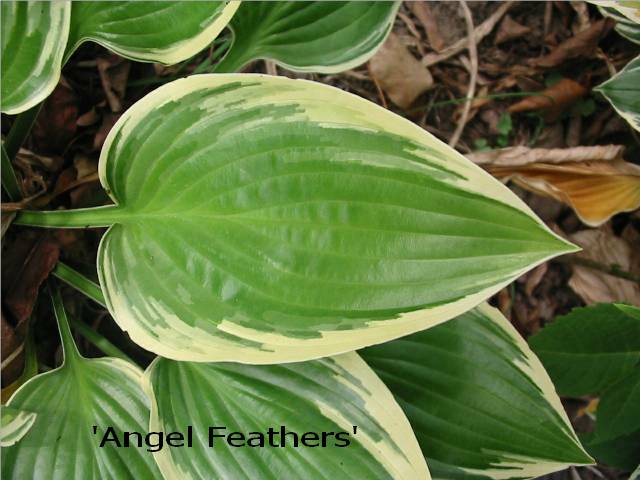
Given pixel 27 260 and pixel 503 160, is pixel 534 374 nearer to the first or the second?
pixel 503 160

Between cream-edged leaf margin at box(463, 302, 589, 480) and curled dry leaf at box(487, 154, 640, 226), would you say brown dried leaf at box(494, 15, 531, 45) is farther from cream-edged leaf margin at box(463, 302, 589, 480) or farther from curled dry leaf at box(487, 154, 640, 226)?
cream-edged leaf margin at box(463, 302, 589, 480)

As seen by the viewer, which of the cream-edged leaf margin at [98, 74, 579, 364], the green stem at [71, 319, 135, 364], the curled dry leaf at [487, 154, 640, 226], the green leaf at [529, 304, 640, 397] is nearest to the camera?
the cream-edged leaf margin at [98, 74, 579, 364]

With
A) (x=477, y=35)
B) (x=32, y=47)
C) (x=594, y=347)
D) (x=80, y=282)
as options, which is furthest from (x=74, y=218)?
(x=477, y=35)

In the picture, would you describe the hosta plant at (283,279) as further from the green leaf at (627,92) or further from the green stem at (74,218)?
the green leaf at (627,92)

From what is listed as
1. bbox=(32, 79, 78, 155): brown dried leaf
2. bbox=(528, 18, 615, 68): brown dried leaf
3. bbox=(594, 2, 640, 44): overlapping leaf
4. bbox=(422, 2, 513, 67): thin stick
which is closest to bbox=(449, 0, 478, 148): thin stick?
bbox=(422, 2, 513, 67): thin stick

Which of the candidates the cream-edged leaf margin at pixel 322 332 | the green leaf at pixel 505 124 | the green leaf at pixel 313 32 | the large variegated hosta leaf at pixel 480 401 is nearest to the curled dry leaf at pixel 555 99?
the green leaf at pixel 505 124

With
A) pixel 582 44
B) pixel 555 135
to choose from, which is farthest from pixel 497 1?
pixel 555 135

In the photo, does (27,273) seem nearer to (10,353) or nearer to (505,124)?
(10,353)
